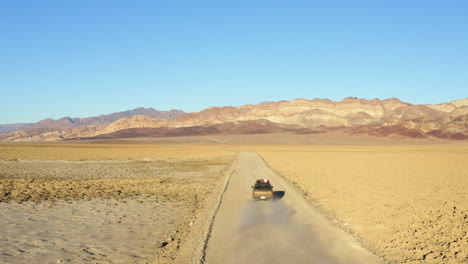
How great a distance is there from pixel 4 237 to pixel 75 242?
7.96ft

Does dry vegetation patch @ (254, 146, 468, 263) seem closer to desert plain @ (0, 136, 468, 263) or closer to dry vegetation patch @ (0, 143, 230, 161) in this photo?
desert plain @ (0, 136, 468, 263)

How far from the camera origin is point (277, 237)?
11945 mm

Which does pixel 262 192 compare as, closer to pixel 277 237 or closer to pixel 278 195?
pixel 278 195

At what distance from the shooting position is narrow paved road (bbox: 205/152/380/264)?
9797 millimetres

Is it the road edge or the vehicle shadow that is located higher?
the road edge

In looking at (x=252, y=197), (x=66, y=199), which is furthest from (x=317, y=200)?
(x=66, y=199)

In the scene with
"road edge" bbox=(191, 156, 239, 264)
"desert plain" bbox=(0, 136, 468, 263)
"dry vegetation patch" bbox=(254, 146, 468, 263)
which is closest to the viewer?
"road edge" bbox=(191, 156, 239, 264)

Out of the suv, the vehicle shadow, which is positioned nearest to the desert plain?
the vehicle shadow

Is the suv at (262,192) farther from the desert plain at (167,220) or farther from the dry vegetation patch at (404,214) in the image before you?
the dry vegetation patch at (404,214)

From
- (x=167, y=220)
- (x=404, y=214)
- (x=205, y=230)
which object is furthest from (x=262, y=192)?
(x=205, y=230)

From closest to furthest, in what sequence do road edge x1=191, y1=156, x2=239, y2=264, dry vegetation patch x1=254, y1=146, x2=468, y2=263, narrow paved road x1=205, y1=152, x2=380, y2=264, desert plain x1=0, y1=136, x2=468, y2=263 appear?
road edge x1=191, y1=156, x2=239, y2=264, narrow paved road x1=205, y1=152, x2=380, y2=264, desert plain x1=0, y1=136, x2=468, y2=263, dry vegetation patch x1=254, y1=146, x2=468, y2=263

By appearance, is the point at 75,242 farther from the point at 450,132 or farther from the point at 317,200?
the point at 450,132

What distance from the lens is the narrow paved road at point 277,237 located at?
980 centimetres

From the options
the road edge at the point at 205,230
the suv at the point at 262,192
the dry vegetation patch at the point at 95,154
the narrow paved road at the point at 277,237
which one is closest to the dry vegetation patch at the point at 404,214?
the narrow paved road at the point at 277,237
